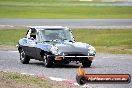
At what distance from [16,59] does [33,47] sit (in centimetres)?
266

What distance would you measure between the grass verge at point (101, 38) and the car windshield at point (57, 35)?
6828mm

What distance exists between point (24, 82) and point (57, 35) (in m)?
8.28

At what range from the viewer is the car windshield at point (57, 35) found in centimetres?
2245

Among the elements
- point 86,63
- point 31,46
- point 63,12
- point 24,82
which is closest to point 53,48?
point 86,63

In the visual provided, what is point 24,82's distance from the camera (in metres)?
14.4

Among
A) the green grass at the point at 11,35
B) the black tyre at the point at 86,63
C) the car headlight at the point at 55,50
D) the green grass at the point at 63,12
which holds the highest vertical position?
the car headlight at the point at 55,50

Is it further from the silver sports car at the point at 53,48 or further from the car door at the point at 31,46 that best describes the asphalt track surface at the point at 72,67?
the car door at the point at 31,46

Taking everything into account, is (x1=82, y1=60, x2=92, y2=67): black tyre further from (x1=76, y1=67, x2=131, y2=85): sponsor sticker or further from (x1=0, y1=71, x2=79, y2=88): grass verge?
(x1=76, y1=67, x2=131, y2=85): sponsor sticker

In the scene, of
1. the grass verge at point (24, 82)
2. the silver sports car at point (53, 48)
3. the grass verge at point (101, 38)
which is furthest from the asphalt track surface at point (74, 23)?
the grass verge at point (24, 82)

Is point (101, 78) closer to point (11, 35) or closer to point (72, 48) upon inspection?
point (72, 48)

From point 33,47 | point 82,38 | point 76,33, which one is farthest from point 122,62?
point 76,33

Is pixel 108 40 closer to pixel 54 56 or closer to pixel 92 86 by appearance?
pixel 54 56

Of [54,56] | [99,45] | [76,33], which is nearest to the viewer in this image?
[54,56]

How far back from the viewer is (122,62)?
23453mm
